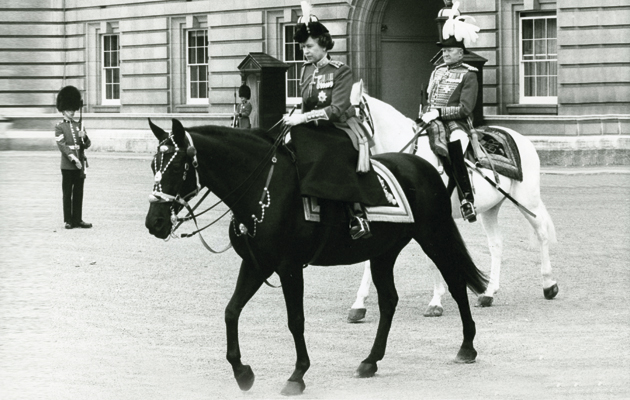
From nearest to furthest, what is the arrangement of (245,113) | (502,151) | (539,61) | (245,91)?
1. (502,151)
2. (539,61)
3. (245,113)
4. (245,91)

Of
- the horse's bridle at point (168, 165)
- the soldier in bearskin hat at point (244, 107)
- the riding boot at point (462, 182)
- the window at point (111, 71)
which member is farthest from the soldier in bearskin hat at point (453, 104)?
the window at point (111, 71)

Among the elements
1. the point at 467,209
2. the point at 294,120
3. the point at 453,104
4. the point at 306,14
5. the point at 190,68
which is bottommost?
the point at 467,209

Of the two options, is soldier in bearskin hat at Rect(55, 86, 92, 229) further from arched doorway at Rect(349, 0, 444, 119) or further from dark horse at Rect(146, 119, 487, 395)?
arched doorway at Rect(349, 0, 444, 119)

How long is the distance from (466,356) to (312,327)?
5.63ft

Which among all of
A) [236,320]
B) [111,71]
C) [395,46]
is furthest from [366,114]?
[111,71]

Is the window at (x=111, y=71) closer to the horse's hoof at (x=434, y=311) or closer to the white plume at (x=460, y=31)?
the white plume at (x=460, y=31)

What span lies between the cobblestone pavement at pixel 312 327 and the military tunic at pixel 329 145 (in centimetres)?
124

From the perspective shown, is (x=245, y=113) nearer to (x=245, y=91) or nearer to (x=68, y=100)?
(x=245, y=91)

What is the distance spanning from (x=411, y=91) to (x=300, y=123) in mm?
24486

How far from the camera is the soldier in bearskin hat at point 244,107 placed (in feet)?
99.7

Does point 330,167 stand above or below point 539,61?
below

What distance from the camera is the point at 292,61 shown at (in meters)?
33.3

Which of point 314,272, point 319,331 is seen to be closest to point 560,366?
point 319,331

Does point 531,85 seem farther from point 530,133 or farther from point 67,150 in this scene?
point 67,150
